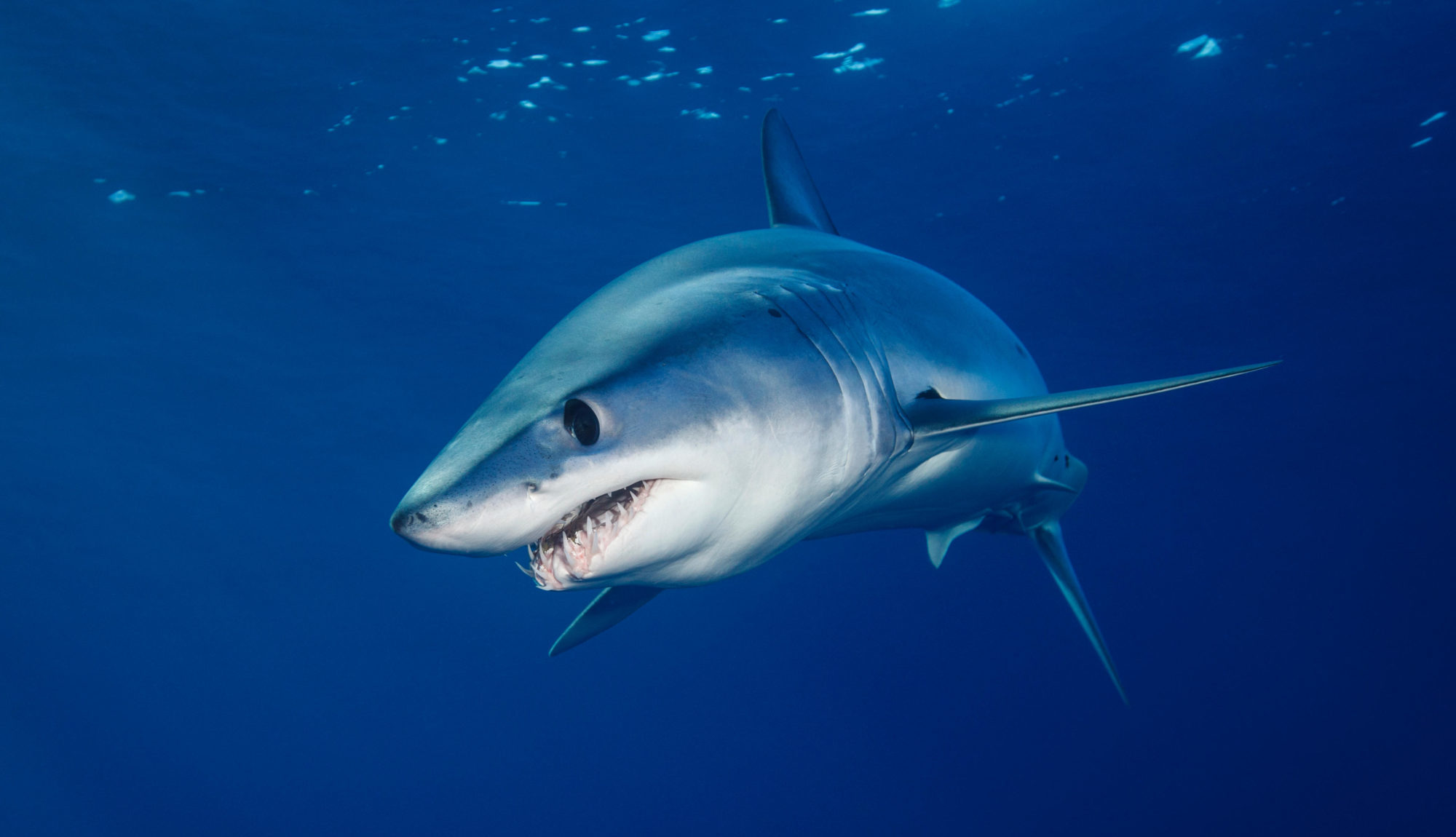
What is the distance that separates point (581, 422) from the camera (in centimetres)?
151

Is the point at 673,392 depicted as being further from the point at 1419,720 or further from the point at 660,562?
the point at 1419,720

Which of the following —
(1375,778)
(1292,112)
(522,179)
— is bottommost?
(1375,778)

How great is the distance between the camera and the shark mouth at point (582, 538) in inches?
62.8

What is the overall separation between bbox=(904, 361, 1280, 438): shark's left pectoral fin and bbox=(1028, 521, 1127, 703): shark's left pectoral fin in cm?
286

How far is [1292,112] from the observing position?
12453 mm

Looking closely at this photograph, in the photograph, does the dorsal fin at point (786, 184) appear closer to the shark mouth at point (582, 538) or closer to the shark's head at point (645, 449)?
the shark's head at point (645, 449)

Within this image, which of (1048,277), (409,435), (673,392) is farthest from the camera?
(409,435)

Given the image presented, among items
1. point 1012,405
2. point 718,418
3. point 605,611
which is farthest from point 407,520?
point 605,611

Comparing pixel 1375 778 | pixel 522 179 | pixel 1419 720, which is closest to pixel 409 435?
pixel 522 179

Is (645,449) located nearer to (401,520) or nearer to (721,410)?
(721,410)

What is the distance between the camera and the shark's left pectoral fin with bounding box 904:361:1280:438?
7.05 feet

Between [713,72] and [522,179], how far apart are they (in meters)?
4.44

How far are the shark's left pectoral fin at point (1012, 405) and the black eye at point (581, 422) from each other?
136cm

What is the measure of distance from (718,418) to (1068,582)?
4.30m
